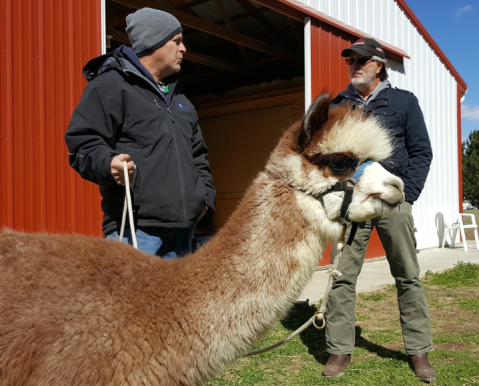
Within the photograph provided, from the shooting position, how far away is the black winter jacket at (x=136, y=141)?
2256 millimetres

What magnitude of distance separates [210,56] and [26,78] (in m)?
7.89

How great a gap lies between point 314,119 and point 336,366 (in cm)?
236

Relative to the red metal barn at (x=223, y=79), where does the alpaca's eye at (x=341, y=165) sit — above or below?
below

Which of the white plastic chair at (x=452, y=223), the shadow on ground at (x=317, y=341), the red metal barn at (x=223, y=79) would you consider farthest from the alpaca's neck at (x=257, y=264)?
the white plastic chair at (x=452, y=223)

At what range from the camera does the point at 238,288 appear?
1960mm

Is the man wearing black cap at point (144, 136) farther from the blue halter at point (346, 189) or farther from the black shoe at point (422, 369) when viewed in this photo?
the black shoe at point (422, 369)

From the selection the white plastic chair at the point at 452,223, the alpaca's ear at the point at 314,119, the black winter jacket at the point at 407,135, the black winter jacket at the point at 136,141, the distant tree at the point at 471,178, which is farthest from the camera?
the distant tree at the point at 471,178

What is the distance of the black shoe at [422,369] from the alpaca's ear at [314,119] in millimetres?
2410

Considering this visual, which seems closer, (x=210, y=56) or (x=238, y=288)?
(x=238, y=288)

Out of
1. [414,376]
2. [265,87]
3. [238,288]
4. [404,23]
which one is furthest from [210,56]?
[238,288]

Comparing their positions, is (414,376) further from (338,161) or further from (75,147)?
(75,147)

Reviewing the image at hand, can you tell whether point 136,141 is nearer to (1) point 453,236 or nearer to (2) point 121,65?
(2) point 121,65

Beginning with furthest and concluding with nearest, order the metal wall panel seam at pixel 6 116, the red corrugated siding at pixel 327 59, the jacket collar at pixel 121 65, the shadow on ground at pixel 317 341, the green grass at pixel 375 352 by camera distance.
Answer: the red corrugated siding at pixel 327 59, the metal wall panel seam at pixel 6 116, the shadow on ground at pixel 317 341, the green grass at pixel 375 352, the jacket collar at pixel 121 65

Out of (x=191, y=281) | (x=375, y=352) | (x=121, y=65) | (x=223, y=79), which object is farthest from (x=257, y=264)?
(x=223, y=79)
